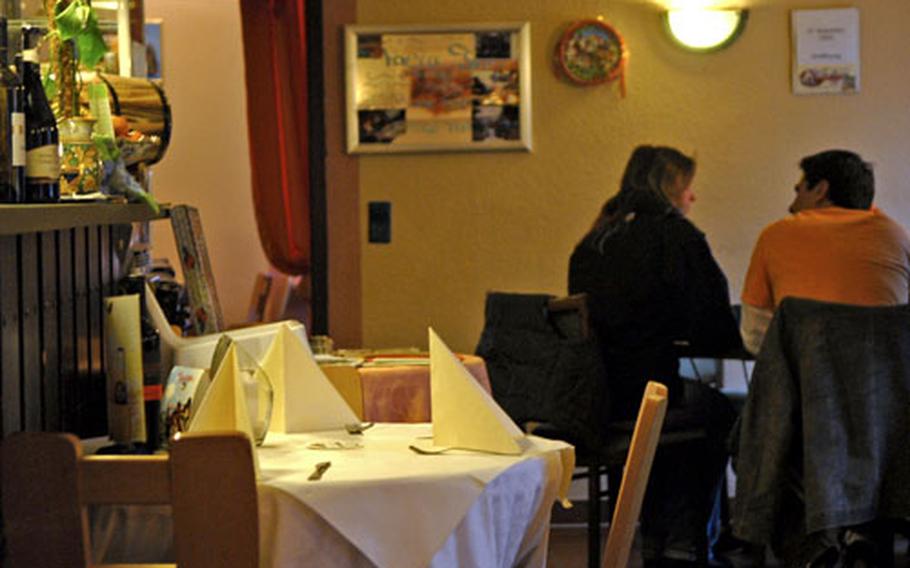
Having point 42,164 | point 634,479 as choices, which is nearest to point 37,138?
point 42,164

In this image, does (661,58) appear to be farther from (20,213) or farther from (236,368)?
(20,213)

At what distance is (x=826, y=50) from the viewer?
5.89 meters

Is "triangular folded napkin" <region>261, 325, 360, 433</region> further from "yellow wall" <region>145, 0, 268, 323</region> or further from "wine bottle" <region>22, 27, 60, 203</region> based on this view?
"yellow wall" <region>145, 0, 268, 323</region>

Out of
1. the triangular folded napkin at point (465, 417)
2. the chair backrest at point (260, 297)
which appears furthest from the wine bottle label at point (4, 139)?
the chair backrest at point (260, 297)

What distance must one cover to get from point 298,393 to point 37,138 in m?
0.90

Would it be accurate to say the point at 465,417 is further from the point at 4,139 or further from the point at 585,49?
the point at 585,49

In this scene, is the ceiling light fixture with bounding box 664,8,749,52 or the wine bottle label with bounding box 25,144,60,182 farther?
the ceiling light fixture with bounding box 664,8,749,52

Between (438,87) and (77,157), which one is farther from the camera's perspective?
(438,87)

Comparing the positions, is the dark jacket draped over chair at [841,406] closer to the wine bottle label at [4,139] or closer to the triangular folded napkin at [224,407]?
the triangular folded napkin at [224,407]

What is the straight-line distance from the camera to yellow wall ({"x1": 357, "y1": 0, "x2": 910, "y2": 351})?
19.4ft

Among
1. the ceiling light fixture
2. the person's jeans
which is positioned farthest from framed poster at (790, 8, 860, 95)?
the person's jeans

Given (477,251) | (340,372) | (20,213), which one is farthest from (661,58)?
(20,213)

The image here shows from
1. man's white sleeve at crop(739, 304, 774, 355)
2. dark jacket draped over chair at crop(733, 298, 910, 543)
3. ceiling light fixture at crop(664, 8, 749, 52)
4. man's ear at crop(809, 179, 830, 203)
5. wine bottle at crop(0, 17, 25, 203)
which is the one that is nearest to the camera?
wine bottle at crop(0, 17, 25, 203)

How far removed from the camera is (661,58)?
592 centimetres
